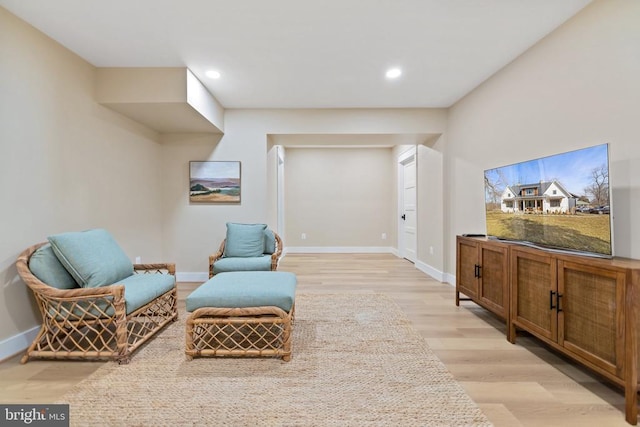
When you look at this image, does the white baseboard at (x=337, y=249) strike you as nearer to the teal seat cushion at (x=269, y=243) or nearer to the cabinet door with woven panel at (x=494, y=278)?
the teal seat cushion at (x=269, y=243)

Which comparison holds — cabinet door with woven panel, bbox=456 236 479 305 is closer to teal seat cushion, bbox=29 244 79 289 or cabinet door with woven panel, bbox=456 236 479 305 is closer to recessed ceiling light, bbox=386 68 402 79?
recessed ceiling light, bbox=386 68 402 79

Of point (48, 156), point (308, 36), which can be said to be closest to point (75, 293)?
point (48, 156)

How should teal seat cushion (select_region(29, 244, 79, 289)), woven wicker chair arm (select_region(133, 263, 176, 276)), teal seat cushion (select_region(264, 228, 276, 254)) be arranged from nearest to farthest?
teal seat cushion (select_region(29, 244, 79, 289)) < woven wicker chair arm (select_region(133, 263, 176, 276)) < teal seat cushion (select_region(264, 228, 276, 254))

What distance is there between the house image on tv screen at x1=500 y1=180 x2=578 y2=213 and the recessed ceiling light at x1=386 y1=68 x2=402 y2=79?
1563 millimetres

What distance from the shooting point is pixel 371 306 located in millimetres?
3031

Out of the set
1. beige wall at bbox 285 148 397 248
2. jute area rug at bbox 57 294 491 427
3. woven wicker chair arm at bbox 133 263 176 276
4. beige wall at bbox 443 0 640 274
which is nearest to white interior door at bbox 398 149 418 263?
beige wall at bbox 285 148 397 248

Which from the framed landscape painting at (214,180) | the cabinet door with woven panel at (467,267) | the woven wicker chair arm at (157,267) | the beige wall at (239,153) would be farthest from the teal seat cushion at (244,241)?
the cabinet door with woven panel at (467,267)

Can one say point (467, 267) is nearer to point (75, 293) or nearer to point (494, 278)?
point (494, 278)

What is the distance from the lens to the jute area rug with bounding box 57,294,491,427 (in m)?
1.42

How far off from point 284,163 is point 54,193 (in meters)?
4.43

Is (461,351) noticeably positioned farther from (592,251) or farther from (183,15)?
(183,15)

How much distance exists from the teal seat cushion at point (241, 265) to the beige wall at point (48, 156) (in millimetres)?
1207

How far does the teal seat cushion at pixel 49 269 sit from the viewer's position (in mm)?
2006

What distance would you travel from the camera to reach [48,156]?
2379 mm
